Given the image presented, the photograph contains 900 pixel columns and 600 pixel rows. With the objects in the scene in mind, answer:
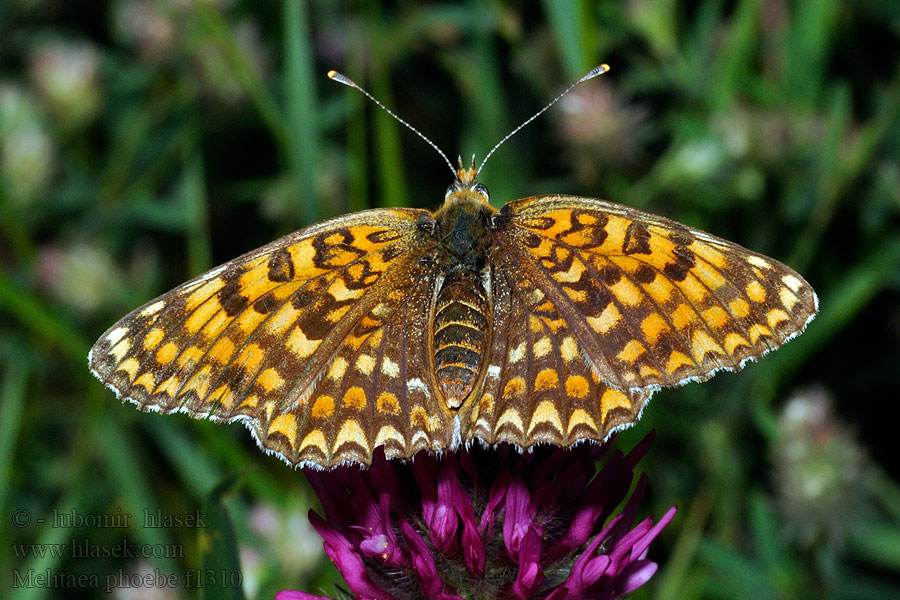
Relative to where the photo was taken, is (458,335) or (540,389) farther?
(458,335)

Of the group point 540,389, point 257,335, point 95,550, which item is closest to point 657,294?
point 540,389

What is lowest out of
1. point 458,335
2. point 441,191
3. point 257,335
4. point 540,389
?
point 540,389

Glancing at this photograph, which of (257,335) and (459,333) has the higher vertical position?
(257,335)

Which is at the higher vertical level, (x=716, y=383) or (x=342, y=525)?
(x=716, y=383)

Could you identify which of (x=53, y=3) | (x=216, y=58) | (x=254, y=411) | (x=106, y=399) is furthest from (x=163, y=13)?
(x=254, y=411)

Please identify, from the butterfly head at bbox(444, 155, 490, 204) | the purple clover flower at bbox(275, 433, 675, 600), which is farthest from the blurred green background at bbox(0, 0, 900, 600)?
the butterfly head at bbox(444, 155, 490, 204)

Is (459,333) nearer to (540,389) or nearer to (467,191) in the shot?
(540,389)

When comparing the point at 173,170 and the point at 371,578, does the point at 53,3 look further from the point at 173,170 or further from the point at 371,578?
the point at 371,578
